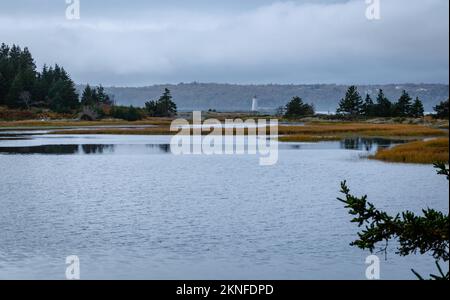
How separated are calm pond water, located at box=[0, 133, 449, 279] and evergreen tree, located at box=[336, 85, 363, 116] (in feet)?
326

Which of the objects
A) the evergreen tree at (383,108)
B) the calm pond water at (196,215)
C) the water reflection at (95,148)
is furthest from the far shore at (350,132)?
the water reflection at (95,148)

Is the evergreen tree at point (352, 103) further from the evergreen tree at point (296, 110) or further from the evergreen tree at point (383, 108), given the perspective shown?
the evergreen tree at point (296, 110)

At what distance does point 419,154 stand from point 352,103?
10301cm

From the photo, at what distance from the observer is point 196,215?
30.6 metres

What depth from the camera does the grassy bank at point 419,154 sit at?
55356mm

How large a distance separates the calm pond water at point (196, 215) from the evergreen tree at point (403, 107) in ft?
295

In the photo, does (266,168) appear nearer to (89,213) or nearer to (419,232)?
(89,213)

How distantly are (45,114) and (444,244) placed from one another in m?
114

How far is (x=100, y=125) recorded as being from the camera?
413 feet

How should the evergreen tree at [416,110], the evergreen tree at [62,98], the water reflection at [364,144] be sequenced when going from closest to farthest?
the water reflection at [364,144] < the evergreen tree at [62,98] < the evergreen tree at [416,110]

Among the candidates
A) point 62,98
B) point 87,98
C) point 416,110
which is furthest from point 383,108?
point 62,98

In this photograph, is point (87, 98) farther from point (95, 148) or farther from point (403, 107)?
point (95, 148)

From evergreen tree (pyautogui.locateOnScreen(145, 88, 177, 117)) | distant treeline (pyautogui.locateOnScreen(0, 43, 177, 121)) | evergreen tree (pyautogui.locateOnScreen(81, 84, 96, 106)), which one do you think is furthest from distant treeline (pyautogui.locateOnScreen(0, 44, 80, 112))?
evergreen tree (pyautogui.locateOnScreen(145, 88, 177, 117))

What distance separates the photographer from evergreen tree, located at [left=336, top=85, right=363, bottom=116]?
159m
